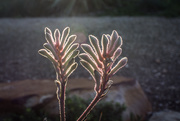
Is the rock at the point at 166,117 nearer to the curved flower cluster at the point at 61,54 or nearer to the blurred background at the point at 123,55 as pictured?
the blurred background at the point at 123,55

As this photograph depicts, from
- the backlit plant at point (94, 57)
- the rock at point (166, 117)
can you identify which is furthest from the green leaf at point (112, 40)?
the rock at point (166, 117)

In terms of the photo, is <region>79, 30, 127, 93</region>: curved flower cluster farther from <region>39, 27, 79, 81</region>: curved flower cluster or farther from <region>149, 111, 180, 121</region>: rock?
<region>149, 111, 180, 121</region>: rock

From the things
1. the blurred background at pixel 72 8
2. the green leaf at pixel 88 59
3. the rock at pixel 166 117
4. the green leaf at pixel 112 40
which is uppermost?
the blurred background at pixel 72 8

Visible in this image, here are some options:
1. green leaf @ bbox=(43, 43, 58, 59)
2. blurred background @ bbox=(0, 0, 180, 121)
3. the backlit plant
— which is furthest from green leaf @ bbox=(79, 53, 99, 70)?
blurred background @ bbox=(0, 0, 180, 121)

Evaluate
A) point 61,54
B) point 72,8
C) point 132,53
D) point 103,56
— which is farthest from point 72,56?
point 72,8

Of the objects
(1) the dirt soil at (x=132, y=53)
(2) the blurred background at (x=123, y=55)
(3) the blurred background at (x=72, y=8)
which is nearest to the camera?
(2) the blurred background at (x=123, y=55)

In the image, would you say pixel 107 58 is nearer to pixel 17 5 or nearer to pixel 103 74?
pixel 103 74

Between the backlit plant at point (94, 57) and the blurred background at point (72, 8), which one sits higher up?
the blurred background at point (72, 8)

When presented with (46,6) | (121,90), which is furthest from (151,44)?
(46,6)
